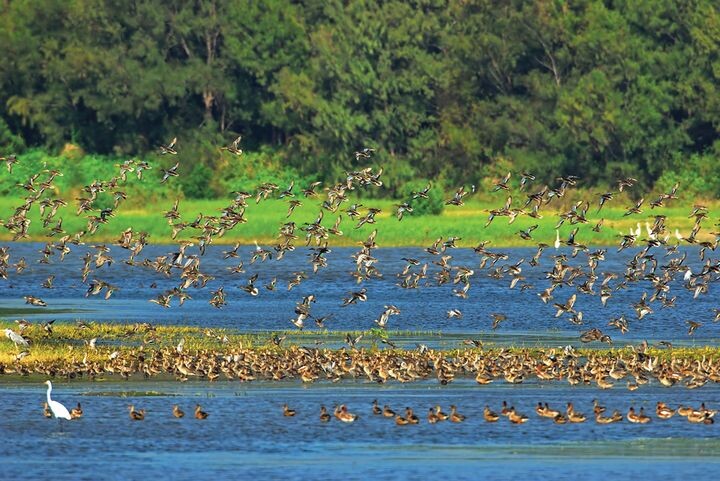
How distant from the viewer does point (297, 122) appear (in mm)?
96938

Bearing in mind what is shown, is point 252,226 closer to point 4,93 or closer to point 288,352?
point 4,93

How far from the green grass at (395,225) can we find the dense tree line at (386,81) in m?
5.59

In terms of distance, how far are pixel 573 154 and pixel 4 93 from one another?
102 ft

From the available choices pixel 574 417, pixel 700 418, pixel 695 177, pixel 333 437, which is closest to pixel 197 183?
pixel 695 177

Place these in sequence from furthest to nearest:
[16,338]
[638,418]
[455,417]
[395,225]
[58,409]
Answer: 1. [395,225]
2. [16,338]
3. [455,417]
4. [638,418]
5. [58,409]

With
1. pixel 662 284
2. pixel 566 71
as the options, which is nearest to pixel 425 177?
pixel 566 71

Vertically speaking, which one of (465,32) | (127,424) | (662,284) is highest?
(127,424)

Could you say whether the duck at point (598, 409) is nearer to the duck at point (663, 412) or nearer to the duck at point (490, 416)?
the duck at point (663, 412)

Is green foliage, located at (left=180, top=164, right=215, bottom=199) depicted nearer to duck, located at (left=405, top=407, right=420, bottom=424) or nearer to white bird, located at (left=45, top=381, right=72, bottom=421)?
white bird, located at (left=45, top=381, right=72, bottom=421)

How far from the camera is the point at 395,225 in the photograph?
78.4 m

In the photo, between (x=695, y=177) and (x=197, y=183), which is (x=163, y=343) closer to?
(x=197, y=183)

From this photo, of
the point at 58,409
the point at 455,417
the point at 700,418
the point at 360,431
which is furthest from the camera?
the point at 455,417

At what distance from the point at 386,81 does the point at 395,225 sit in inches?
611

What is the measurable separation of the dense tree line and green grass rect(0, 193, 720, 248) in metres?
5.59
